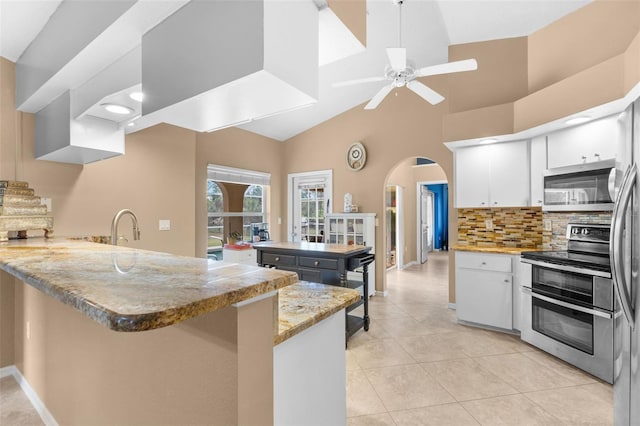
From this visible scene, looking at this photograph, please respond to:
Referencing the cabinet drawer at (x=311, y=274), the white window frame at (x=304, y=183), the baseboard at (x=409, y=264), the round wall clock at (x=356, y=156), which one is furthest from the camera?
the baseboard at (x=409, y=264)

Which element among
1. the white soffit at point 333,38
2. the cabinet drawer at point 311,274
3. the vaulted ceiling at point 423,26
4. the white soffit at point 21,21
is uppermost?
the vaulted ceiling at point 423,26

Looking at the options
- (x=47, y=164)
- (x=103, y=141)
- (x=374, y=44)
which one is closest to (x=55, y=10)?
(x=103, y=141)

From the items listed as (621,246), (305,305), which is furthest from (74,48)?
(621,246)

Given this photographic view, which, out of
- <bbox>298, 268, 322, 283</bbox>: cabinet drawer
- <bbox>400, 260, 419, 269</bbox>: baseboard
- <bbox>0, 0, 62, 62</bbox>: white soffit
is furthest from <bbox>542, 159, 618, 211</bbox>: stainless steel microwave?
<bbox>400, 260, 419, 269</bbox>: baseboard

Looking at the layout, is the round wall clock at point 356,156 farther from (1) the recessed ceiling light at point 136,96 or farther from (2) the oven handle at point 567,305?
(1) the recessed ceiling light at point 136,96

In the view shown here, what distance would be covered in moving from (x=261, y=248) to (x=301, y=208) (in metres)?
2.27

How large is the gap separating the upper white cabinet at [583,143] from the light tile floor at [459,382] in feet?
5.83

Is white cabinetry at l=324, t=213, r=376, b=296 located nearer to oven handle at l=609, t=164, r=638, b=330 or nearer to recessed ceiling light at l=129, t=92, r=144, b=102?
oven handle at l=609, t=164, r=638, b=330

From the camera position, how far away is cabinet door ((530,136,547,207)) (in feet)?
10.3

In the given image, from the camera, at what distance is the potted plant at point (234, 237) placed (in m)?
4.84

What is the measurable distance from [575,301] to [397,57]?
2.40 metres

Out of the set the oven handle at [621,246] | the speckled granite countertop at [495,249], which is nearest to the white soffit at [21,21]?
the oven handle at [621,246]

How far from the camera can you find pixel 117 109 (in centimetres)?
199

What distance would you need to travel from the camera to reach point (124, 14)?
1.25 metres
